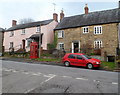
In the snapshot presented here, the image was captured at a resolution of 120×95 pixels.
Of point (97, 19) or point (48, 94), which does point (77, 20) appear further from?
point (48, 94)

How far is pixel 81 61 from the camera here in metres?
13.0

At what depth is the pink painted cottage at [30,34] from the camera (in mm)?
25484

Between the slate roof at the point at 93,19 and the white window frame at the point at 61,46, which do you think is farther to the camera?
the white window frame at the point at 61,46

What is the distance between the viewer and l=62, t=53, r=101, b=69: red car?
12.4m

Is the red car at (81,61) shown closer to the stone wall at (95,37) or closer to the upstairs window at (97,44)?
the stone wall at (95,37)

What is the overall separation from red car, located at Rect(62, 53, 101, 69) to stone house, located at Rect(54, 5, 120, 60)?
657cm

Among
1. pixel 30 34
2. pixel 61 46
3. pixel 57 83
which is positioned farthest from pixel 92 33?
pixel 57 83

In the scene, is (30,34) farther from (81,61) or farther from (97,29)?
(81,61)

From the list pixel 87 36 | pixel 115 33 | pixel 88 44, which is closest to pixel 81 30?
pixel 87 36

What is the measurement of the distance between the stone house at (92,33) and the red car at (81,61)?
6567 mm

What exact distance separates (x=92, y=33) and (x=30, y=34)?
15488 mm

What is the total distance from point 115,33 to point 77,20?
8.74 meters

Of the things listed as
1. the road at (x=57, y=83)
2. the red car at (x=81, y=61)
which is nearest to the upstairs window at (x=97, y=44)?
the red car at (x=81, y=61)

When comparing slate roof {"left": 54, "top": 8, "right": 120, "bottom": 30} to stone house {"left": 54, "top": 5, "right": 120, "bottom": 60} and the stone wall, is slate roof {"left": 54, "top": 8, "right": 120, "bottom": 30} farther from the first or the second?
the stone wall
